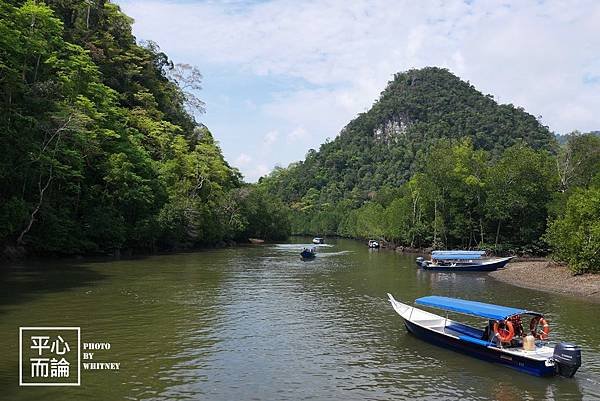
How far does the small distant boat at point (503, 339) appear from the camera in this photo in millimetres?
17047

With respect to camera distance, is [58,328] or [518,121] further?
[518,121]

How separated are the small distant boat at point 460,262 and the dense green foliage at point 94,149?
32.9 meters

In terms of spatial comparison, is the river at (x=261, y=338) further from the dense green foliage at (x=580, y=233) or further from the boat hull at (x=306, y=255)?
the boat hull at (x=306, y=255)

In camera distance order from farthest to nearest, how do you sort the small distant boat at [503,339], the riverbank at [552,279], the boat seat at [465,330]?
the riverbank at [552,279] < the boat seat at [465,330] < the small distant boat at [503,339]

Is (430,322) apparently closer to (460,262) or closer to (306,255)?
(460,262)

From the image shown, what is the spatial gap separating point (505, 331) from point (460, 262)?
37.2 meters

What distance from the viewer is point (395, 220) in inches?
3664

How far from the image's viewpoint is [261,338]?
2228 cm

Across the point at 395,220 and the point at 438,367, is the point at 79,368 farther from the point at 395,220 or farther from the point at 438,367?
the point at 395,220

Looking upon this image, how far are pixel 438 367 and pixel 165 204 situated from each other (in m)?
53.7

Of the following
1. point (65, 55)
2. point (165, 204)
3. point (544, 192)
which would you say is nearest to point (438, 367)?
point (65, 55)

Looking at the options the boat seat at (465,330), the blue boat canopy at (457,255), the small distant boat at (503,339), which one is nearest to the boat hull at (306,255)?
the blue boat canopy at (457,255)

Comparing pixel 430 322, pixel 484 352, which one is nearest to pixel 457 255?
pixel 430 322

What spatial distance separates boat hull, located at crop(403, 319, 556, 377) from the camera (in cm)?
1728
